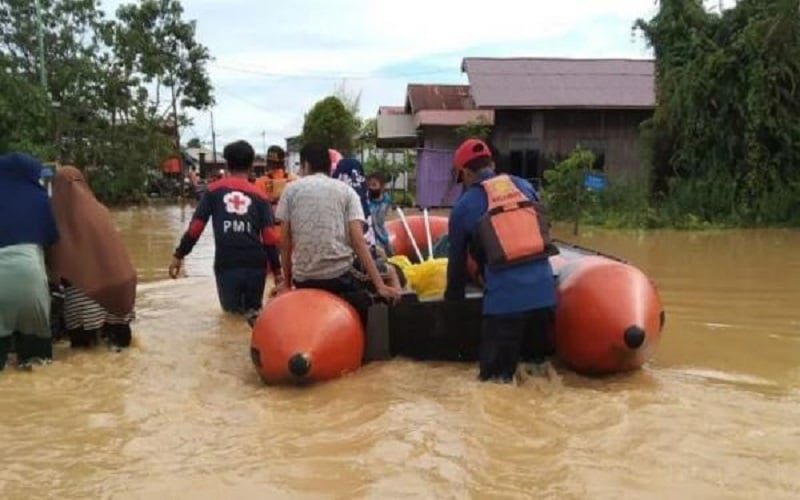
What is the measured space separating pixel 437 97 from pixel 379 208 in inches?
810

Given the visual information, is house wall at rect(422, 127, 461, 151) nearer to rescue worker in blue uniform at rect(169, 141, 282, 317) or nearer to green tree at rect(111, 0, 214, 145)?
green tree at rect(111, 0, 214, 145)

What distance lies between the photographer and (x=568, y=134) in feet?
80.1

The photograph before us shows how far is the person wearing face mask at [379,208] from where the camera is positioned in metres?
8.14

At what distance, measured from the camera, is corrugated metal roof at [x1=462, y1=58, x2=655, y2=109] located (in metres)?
23.9

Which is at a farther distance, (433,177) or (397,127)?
(397,127)

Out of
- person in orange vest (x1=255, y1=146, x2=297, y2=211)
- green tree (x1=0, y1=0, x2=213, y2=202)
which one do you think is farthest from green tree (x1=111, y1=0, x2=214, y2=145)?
person in orange vest (x1=255, y1=146, x2=297, y2=211)

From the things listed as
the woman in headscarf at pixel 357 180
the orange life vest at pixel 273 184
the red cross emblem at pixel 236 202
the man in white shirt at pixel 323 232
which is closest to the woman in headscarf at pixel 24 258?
the red cross emblem at pixel 236 202

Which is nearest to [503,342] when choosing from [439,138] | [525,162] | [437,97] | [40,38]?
[525,162]

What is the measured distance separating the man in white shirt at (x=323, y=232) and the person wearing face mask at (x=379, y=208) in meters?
2.24

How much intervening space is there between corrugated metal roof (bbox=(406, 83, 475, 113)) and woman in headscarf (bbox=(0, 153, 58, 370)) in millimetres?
21852

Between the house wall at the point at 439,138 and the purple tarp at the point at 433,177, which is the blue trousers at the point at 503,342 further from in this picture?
the house wall at the point at 439,138

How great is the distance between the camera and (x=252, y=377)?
570 cm

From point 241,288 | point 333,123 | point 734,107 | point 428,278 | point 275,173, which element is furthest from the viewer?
point 333,123

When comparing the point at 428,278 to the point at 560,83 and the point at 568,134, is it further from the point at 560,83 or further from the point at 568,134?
the point at 560,83
